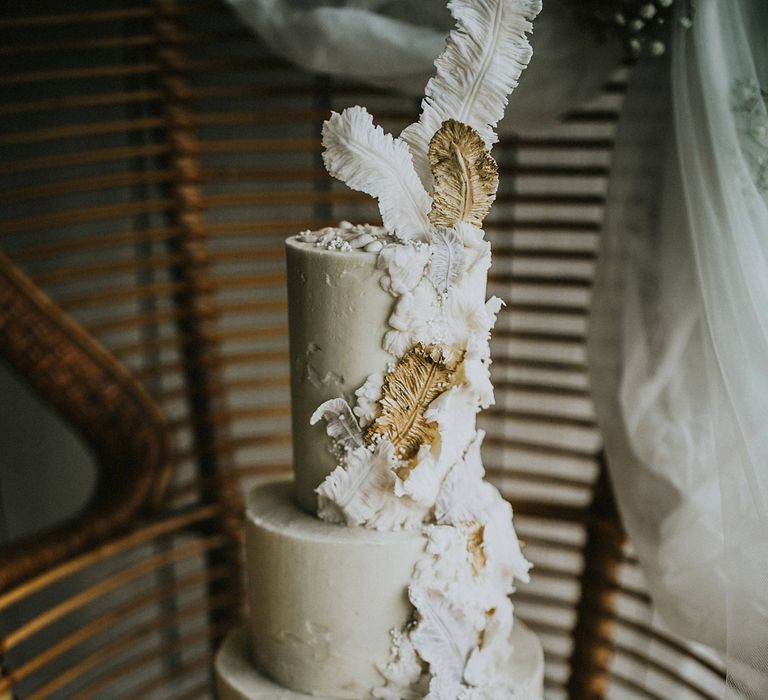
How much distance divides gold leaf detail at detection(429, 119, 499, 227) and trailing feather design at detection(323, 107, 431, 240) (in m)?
0.02

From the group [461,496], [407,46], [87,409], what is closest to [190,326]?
[87,409]

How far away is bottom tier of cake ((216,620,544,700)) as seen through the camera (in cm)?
79

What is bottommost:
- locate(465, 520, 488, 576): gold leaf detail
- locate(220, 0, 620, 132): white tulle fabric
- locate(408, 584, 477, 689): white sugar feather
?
locate(408, 584, 477, 689): white sugar feather

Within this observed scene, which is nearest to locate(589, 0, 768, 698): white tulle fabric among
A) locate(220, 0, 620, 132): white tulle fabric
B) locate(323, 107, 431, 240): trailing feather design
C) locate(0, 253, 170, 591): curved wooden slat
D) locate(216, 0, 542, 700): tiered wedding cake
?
locate(220, 0, 620, 132): white tulle fabric

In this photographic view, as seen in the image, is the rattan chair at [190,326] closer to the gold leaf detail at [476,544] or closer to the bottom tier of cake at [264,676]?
the bottom tier of cake at [264,676]

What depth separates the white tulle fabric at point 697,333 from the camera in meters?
0.76

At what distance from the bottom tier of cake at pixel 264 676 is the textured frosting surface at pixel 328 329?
206 millimetres

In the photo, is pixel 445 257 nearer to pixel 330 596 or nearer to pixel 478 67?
pixel 478 67

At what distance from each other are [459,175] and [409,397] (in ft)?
0.64

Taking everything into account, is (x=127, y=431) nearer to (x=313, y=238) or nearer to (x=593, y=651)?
Result: (x=313, y=238)

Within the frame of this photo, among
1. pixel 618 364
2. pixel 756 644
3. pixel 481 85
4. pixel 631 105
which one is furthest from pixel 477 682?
pixel 631 105

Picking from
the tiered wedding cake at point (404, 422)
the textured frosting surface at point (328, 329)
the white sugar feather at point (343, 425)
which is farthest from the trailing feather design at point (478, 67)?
the white sugar feather at point (343, 425)

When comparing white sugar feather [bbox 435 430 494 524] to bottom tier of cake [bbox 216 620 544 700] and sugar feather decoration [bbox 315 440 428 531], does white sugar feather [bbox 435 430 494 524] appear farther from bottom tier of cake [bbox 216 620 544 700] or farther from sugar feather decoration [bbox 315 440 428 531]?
bottom tier of cake [bbox 216 620 544 700]

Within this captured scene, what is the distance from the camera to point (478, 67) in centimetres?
69
